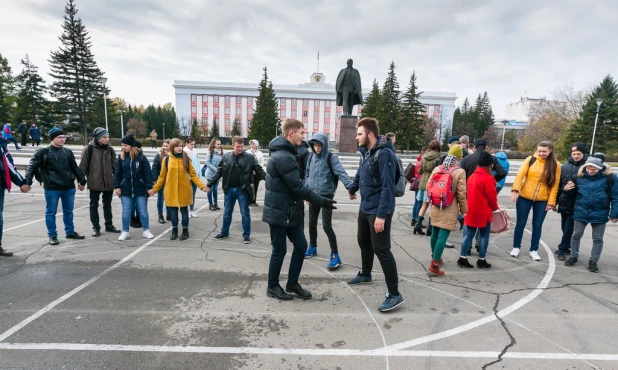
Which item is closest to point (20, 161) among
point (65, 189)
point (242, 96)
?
point (65, 189)

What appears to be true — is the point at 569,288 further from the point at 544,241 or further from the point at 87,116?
the point at 87,116

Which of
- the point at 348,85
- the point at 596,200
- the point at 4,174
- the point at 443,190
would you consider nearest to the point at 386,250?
the point at 443,190

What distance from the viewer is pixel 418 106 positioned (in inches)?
2007

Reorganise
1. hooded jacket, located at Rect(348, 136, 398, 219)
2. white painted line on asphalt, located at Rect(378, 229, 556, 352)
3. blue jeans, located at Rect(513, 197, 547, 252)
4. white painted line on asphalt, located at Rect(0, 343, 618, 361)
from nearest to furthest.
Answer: white painted line on asphalt, located at Rect(0, 343, 618, 361)
white painted line on asphalt, located at Rect(378, 229, 556, 352)
hooded jacket, located at Rect(348, 136, 398, 219)
blue jeans, located at Rect(513, 197, 547, 252)

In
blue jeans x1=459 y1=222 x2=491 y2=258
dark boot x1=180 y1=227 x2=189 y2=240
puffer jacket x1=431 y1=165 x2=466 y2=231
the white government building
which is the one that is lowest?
dark boot x1=180 y1=227 x2=189 y2=240

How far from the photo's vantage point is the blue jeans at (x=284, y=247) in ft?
12.6

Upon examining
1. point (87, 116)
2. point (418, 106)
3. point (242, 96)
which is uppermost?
point (242, 96)

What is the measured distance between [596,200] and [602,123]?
2002 inches

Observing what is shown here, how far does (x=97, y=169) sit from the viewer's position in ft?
21.6

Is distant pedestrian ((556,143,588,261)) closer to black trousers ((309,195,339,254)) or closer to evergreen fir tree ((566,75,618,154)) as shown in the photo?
black trousers ((309,195,339,254))

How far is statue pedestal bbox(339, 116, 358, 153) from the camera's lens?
21188mm

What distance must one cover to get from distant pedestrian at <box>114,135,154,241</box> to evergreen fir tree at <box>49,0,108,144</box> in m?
51.4

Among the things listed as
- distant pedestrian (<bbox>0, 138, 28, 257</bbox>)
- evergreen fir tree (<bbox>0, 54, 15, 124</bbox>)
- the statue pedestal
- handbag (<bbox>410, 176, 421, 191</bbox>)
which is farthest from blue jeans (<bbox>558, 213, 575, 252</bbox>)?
evergreen fir tree (<bbox>0, 54, 15, 124</bbox>)

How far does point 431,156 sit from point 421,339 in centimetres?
438
